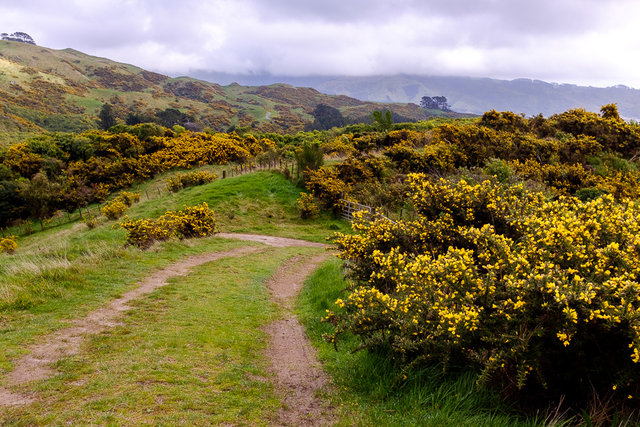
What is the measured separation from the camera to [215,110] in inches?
4934

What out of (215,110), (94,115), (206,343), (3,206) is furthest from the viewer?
(215,110)

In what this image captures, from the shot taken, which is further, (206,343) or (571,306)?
(206,343)

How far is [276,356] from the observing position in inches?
244

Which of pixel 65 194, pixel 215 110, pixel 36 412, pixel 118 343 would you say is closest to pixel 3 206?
pixel 65 194

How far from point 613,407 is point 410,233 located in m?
4.10

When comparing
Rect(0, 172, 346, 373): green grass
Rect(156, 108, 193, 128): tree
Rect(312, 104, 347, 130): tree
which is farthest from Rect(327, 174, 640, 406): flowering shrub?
Rect(312, 104, 347, 130): tree

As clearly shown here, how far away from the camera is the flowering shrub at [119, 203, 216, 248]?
43.1 ft

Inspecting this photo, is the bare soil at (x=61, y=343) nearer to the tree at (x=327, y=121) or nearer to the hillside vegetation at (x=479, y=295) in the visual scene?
Result: the hillside vegetation at (x=479, y=295)

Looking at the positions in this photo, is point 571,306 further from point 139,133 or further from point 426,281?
point 139,133

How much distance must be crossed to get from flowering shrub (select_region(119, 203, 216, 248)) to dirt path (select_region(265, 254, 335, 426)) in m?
6.69

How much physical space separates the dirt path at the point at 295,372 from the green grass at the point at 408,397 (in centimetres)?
27

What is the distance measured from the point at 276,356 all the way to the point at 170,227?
1077 centimetres

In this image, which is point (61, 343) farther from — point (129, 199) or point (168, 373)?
point (129, 199)

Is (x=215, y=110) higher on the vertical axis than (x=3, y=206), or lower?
higher
